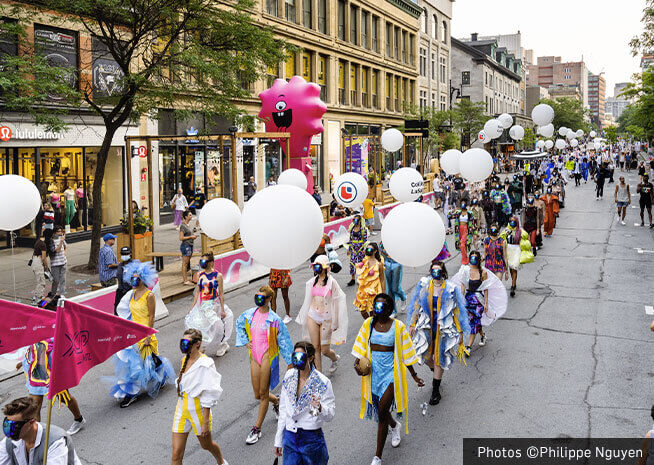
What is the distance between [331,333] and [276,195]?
2.70 metres

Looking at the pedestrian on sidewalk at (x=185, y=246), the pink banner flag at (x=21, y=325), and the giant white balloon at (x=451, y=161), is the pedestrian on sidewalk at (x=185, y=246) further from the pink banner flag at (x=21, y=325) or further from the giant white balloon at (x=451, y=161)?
the giant white balloon at (x=451, y=161)

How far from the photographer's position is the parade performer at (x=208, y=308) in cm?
867

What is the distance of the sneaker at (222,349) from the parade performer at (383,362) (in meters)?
3.53

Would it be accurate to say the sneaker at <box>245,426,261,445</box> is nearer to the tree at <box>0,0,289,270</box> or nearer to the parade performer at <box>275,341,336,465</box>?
the parade performer at <box>275,341,336,465</box>

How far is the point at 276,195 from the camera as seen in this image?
595cm

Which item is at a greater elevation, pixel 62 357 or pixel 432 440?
pixel 62 357

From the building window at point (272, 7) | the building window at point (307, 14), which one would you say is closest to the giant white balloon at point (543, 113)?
the building window at point (272, 7)

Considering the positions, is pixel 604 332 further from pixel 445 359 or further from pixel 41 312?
pixel 41 312

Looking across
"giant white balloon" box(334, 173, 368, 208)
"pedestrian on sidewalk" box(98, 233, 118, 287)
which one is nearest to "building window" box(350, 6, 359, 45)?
"giant white balloon" box(334, 173, 368, 208)

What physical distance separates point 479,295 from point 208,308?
3.98 metres

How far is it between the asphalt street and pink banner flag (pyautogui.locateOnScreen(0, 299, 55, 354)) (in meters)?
1.38

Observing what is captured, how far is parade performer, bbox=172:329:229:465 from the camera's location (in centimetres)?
543

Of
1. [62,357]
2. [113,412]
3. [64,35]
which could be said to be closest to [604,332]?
[113,412]

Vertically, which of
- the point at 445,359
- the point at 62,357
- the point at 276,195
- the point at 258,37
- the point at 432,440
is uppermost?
the point at 258,37
